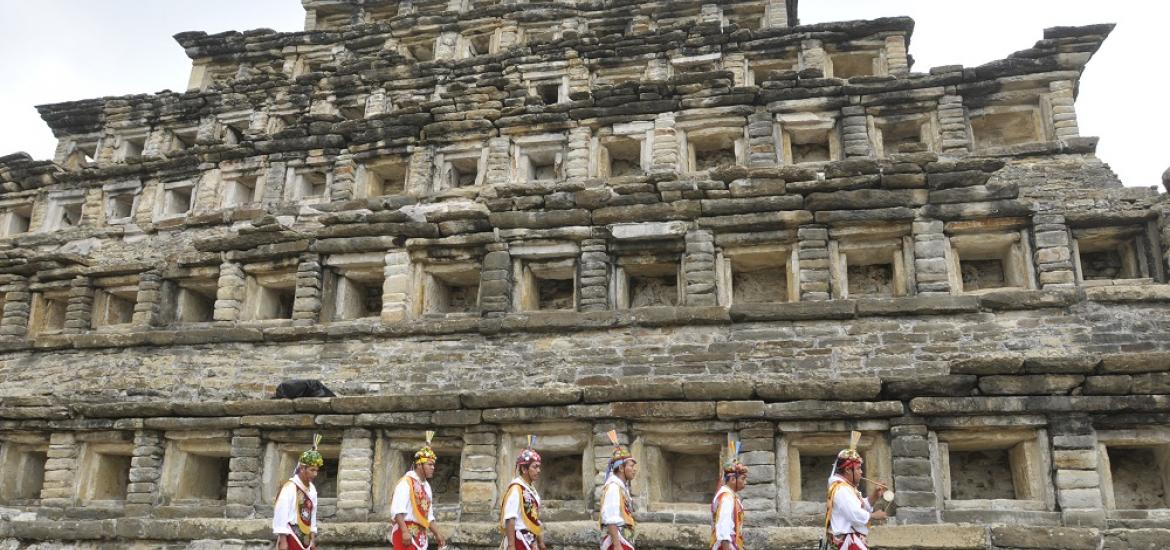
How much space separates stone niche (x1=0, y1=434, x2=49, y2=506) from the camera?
1430cm

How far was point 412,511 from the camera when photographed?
8547 millimetres

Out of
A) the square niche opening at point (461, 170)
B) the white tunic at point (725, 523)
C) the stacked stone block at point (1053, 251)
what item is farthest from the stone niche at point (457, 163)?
the white tunic at point (725, 523)

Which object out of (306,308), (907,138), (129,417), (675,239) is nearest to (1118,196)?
(907,138)

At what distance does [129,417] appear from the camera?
13578 millimetres

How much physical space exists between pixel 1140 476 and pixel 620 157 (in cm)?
1042

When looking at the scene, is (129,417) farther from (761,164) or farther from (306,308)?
(761,164)

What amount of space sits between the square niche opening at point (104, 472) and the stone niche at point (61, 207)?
8.57 metres

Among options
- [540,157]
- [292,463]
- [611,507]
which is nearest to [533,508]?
[611,507]

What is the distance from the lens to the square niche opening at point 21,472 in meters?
14.4

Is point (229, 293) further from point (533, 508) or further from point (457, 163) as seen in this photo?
point (533, 508)

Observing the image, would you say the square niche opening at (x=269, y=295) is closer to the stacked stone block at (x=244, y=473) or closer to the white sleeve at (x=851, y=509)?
the stacked stone block at (x=244, y=473)

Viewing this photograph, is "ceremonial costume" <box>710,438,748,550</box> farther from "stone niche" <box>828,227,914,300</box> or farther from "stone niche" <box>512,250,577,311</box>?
"stone niche" <box>512,250,577,311</box>

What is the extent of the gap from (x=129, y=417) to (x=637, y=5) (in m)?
14.3

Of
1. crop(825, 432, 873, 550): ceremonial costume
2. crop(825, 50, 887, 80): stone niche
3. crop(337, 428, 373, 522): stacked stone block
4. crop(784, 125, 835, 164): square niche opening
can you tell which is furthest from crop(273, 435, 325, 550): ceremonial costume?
crop(825, 50, 887, 80): stone niche
